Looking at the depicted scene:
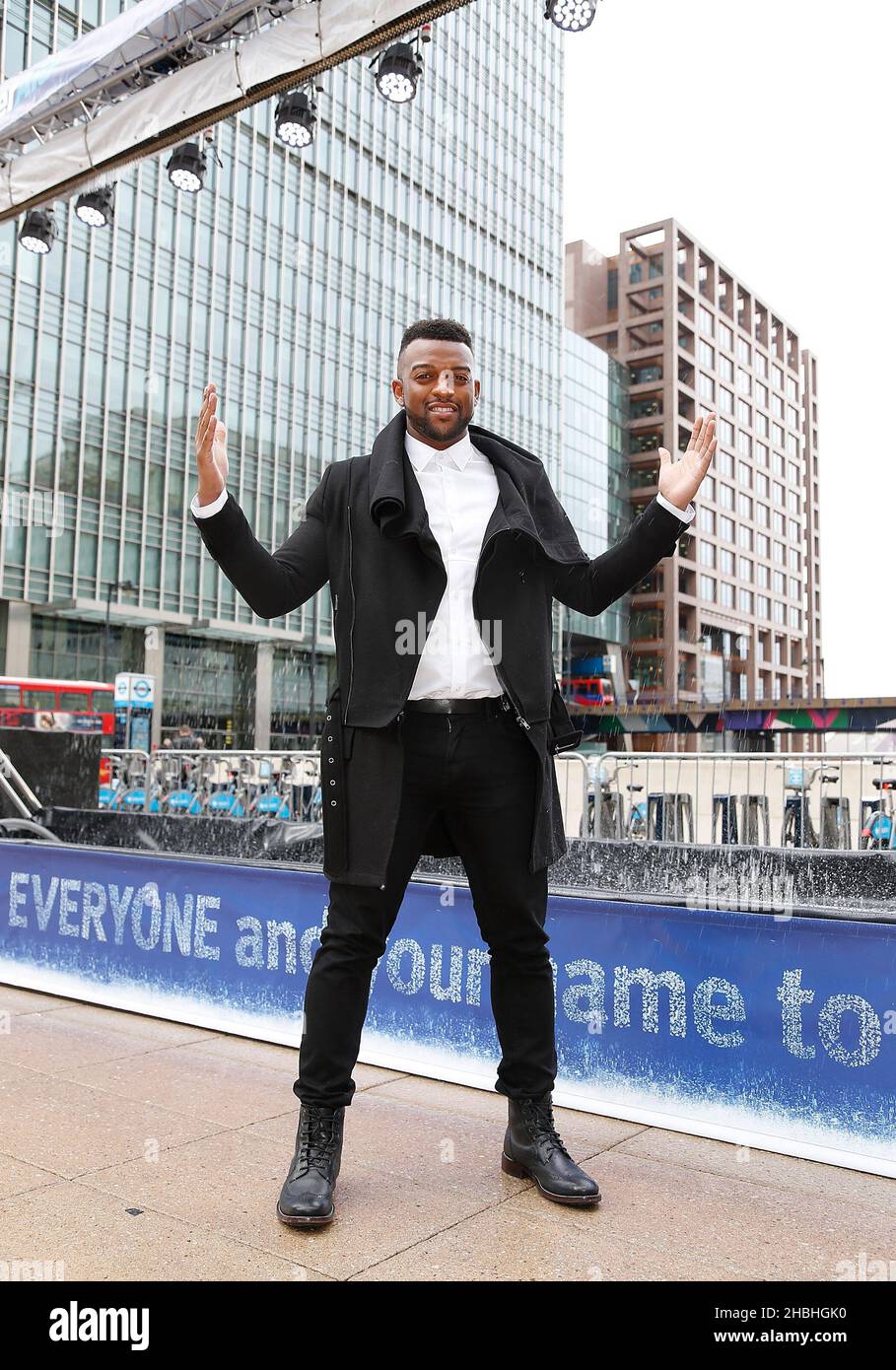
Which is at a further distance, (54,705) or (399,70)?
(54,705)

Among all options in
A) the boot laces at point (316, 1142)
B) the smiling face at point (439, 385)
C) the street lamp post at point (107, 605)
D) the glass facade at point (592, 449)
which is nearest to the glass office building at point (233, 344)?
the street lamp post at point (107, 605)

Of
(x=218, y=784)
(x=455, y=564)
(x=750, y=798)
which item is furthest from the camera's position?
(x=218, y=784)

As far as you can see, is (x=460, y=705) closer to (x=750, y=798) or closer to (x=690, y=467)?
(x=690, y=467)

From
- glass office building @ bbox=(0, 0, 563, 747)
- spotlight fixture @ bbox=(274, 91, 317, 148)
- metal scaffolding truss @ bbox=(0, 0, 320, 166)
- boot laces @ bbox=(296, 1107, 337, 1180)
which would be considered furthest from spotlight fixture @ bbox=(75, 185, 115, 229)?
glass office building @ bbox=(0, 0, 563, 747)

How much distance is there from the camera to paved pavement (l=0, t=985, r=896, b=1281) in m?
2.23

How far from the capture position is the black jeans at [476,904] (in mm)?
2596

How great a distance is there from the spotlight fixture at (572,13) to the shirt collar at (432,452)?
386 centimetres

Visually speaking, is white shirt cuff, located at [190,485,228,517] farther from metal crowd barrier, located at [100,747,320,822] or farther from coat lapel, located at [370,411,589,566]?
→ metal crowd barrier, located at [100,747,320,822]

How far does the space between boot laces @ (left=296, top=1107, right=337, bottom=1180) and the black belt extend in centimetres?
103

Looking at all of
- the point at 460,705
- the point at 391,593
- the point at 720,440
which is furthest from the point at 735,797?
the point at 720,440

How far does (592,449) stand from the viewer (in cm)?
7062

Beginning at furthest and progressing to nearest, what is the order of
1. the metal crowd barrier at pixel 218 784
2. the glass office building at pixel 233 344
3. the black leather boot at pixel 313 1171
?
the glass office building at pixel 233 344, the metal crowd barrier at pixel 218 784, the black leather boot at pixel 313 1171

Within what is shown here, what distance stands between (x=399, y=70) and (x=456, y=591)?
508 centimetres

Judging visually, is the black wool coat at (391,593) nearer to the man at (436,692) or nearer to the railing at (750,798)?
the man at (436,692)
